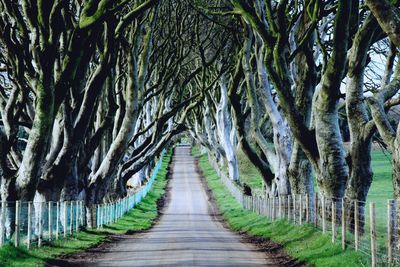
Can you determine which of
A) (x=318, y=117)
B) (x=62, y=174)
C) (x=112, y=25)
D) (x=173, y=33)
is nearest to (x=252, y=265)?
(x=318, y=117)

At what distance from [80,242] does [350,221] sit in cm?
981

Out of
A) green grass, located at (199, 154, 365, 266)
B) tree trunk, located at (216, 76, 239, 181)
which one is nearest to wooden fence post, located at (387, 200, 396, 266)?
green grass, located at (199, 154, 365, 266)

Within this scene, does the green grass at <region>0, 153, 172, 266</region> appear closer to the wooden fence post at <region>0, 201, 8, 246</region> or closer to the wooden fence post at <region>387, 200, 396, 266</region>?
the wooden fence post at <region>0, 201, 8, 246</region>

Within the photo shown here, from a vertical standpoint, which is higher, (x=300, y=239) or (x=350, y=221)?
(x=350, y=221)

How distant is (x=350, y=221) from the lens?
1727cm

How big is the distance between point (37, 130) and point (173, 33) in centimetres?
1921

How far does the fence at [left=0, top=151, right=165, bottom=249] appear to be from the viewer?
58.4 ft

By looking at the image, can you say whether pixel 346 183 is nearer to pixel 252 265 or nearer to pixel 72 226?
pixel 252 265

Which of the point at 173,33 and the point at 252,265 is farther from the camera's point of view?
the point at 173,33

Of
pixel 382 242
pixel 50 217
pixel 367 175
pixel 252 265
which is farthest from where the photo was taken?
pixel 50 217

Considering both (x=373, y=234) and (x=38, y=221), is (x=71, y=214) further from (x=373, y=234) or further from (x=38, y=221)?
(x=373, y=234)

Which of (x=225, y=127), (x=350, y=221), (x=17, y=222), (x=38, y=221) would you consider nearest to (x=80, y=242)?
(x=38, y=221)

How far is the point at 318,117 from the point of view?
18891 millimetres

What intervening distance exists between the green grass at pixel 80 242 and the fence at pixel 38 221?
27cm
